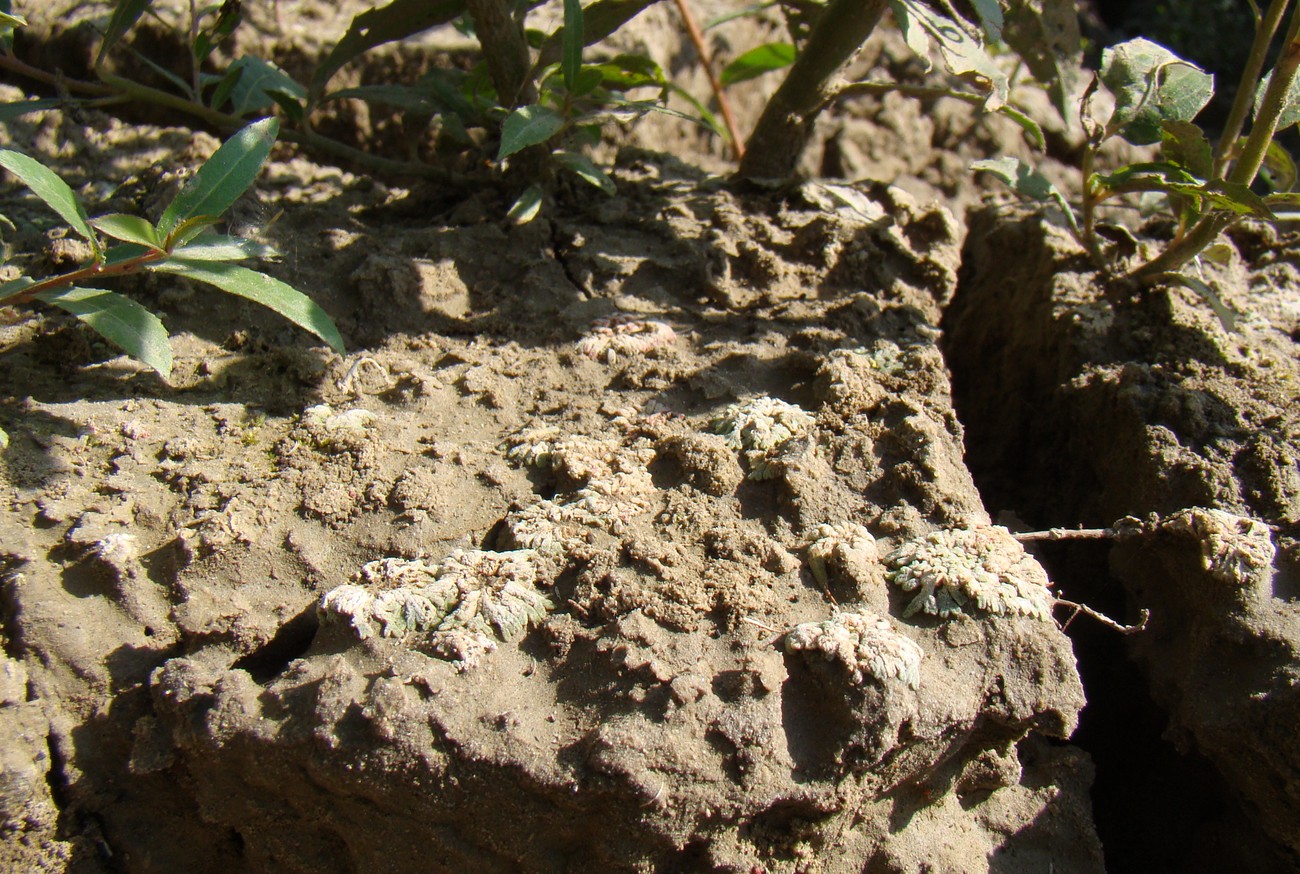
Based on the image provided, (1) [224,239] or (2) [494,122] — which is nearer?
(1) [224,239]

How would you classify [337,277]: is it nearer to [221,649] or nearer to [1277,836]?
[221,649]

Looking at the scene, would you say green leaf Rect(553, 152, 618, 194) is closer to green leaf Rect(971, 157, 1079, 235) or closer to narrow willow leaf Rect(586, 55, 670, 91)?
narrow willow leaf Rect(586, 55, 670, 91)

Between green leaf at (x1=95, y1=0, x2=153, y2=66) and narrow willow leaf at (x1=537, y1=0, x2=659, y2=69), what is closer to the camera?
green leaf at (x1=95, y1=0, x2=153, y2=66)

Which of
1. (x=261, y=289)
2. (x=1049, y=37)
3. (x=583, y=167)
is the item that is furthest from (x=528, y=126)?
(x=1049, y=37)

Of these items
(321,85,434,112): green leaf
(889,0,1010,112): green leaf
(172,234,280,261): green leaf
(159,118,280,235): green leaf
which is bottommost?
(172,234,280,261): green leaf

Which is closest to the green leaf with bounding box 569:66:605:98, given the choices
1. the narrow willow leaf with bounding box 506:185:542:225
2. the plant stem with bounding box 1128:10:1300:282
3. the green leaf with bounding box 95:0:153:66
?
the narrow willow leaf with bounding box 506:185:542:225

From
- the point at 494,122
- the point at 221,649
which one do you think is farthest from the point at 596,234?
the point at 221,649

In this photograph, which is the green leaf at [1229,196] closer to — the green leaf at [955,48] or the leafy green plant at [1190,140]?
the leafy green plant at [1190,140]

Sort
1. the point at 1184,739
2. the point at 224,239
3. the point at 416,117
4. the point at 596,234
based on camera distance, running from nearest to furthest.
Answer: the point at 1184,739, the point at 224,239, the point at 596,234, the point at 416,117
